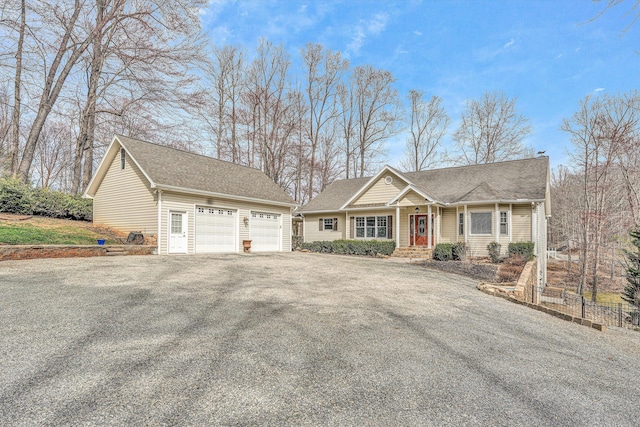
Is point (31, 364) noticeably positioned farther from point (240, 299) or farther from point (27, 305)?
point (240, 299)

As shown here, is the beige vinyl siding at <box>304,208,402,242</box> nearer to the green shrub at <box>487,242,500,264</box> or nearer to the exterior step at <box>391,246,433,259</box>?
the exterior step at <box>391,246,433,259</box>

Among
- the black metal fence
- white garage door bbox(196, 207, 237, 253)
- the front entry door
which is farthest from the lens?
white garage door bbox(196, 207, 237, 253)

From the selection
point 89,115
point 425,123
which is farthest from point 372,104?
point 89,115

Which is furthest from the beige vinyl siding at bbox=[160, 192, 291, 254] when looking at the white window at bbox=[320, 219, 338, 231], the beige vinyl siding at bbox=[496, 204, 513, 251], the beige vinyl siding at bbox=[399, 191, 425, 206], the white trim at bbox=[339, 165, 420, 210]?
the beige vinyl siding at bbox=[496, 204, 513, 251]

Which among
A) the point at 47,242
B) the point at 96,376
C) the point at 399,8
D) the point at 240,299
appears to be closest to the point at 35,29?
the point at 47,242

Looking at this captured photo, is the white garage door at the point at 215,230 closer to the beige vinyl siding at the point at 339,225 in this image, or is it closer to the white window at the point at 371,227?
the beige vinyl siding at the point at 339,225

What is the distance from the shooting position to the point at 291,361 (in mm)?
3500

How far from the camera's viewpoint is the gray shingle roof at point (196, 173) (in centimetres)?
1417

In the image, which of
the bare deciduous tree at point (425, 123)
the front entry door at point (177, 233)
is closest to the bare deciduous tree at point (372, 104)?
the bare deciduous tree at point (425, 123)

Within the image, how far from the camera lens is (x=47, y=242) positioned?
10930mm

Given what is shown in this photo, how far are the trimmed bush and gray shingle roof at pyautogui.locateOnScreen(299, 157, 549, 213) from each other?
9.11 feet

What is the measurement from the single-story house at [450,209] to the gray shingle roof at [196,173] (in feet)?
14.2

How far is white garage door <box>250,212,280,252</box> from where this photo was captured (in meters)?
17.5

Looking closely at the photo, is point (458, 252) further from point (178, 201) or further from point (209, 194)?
point (178, 201)
